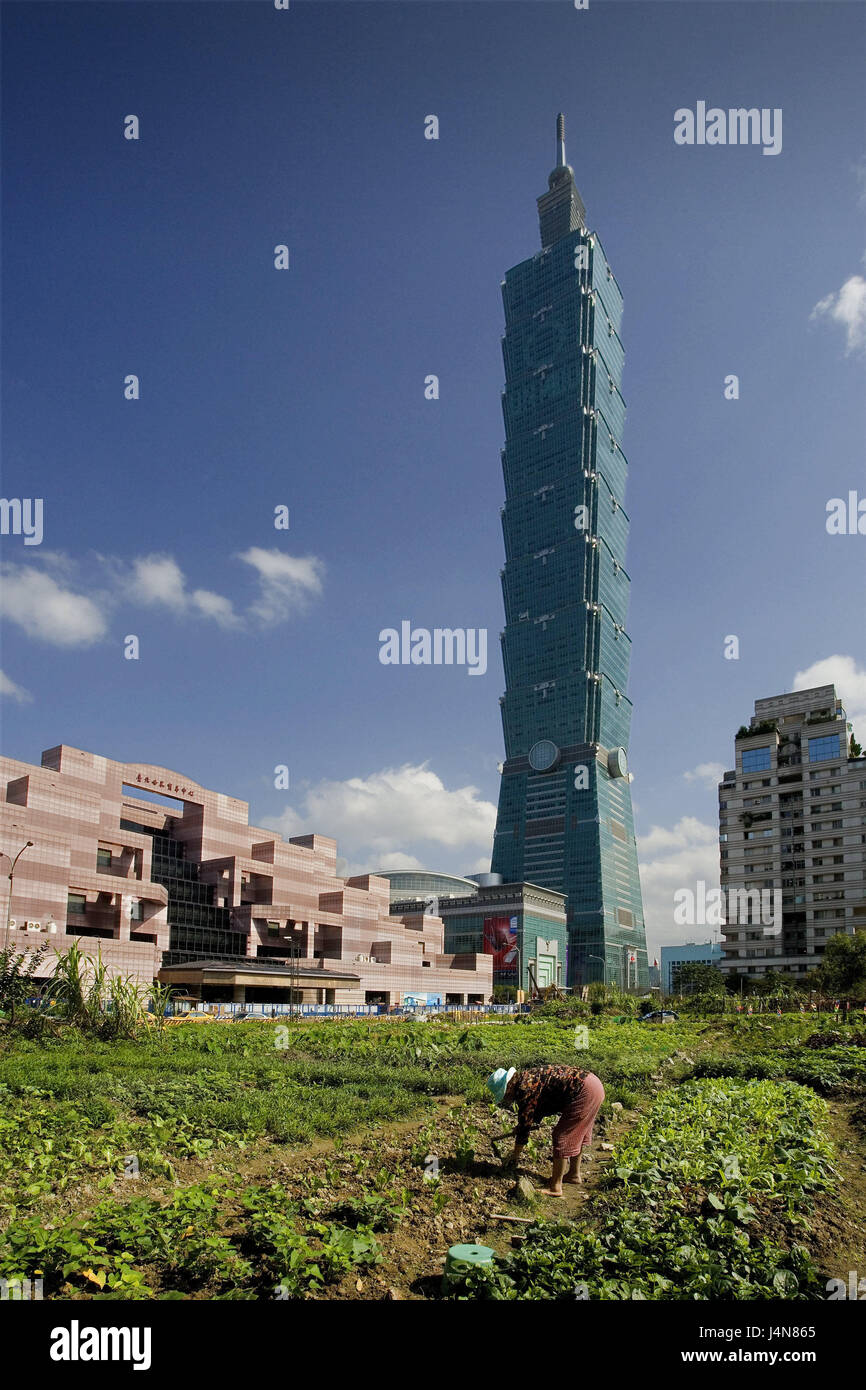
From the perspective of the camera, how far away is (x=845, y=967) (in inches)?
2726

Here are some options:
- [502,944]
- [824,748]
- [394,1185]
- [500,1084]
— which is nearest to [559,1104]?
[500,1084]

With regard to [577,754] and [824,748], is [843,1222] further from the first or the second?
[577,754]

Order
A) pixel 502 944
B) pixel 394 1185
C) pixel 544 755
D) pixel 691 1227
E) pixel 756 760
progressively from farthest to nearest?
1. pixel 544 755
2. pixel 502 944
3. pixel 756 760
4. pixel 394 1185
5. pixel 691 1227

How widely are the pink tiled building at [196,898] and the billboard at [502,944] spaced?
154 ft

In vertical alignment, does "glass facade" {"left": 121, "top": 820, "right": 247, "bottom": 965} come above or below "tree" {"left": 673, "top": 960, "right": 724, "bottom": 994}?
above

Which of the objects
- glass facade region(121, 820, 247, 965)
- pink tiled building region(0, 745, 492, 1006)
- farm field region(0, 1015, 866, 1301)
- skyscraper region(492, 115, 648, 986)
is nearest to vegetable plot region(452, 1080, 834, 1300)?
farm field region(0, 1015, 866, 1301)

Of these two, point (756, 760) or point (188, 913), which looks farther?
point (756, 760)

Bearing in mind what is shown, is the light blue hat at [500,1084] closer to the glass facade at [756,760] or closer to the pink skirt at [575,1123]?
the pink skirt at [575,1123]

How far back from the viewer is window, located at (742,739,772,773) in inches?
4437

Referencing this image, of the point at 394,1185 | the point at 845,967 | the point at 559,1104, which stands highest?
the point at 559,1104

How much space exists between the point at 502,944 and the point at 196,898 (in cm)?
8637

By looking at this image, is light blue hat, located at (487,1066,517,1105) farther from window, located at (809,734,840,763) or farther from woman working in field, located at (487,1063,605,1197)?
window, located at (809,734,840,763)

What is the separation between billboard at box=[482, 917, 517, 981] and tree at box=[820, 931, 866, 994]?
278 ft

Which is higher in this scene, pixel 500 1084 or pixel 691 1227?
pixel 500 1084
